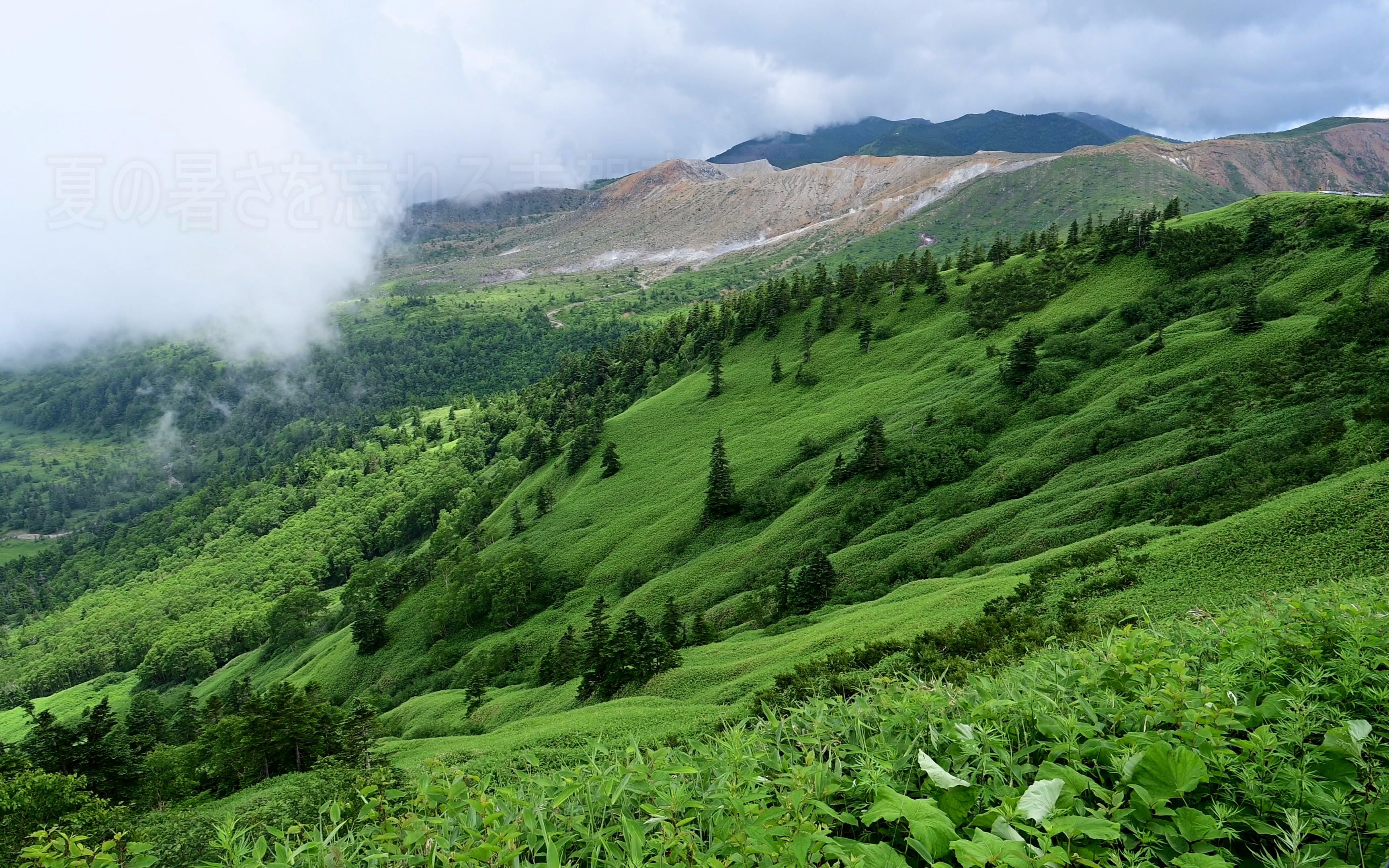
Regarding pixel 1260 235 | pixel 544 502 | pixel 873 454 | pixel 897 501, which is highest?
pixel 1260 235

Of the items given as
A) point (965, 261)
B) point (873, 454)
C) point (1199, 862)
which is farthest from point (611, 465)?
point (1199, 862)

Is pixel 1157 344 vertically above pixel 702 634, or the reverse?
pixel 1157 344

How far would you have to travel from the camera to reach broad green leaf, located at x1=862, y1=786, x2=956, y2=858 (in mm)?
3322

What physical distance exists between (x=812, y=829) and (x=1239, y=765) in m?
2.63

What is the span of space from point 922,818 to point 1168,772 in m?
1.44

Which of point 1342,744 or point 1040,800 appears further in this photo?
point 1342,744

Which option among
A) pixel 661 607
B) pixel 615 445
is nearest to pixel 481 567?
pixel 615 445

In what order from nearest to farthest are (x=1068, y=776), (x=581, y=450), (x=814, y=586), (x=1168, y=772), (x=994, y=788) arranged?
1. (x=1168, y=772)
2. (x=1068, y=776)
3. (x=994, y=788)
4. (x=814, y=586)
5. (x=581, y=450)

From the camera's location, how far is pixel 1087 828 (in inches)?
124

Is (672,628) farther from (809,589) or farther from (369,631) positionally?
(369,631)

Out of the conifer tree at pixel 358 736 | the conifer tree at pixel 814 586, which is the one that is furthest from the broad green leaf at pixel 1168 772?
the conifer tree at pixel 814 586

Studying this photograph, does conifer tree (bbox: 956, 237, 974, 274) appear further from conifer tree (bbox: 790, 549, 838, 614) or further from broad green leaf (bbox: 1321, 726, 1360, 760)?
broad green leaf (bbox: 1321, 726, 1360, 760)

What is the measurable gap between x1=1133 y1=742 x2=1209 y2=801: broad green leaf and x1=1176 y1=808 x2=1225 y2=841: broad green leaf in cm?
11

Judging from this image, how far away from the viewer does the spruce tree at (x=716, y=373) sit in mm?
121375
